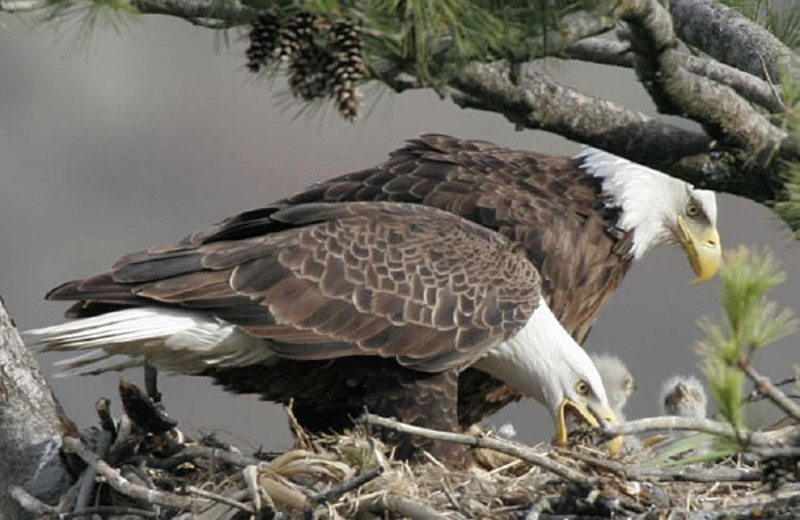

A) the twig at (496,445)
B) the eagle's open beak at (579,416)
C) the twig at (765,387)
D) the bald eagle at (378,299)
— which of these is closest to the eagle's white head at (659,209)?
the bald eagle at (378,299)

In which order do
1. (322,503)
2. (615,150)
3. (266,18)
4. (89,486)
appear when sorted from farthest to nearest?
(89,486) < (322,503) < (615,150) < (266,18)

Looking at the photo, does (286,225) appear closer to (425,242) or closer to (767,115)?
(425,242)

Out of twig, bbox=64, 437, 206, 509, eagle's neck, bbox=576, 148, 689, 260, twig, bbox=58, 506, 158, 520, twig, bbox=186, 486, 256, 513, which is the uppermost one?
eagle's neck, bbox=576, 148, 689, 260

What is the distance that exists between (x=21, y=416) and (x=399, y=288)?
1.09 metres

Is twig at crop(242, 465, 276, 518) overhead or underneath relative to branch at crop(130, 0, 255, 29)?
underneath

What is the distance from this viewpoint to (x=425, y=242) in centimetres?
535

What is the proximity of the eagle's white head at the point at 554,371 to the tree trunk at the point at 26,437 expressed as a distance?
128cm

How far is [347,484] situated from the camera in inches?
177

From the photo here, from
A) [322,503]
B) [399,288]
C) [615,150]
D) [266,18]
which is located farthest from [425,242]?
[266,18]

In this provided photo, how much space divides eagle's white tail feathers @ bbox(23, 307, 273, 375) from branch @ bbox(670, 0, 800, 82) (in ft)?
4.79

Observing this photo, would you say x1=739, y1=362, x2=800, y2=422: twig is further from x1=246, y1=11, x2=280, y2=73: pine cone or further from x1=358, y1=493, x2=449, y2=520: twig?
x1=358, y1=493, x2=449, y2=520: twig

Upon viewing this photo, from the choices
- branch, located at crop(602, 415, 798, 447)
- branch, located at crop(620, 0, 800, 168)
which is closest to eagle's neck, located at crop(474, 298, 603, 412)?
branch, located at crop(620, 0, 800, 168)

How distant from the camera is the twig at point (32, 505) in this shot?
494 cm

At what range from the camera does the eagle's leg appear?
527 centimetres
